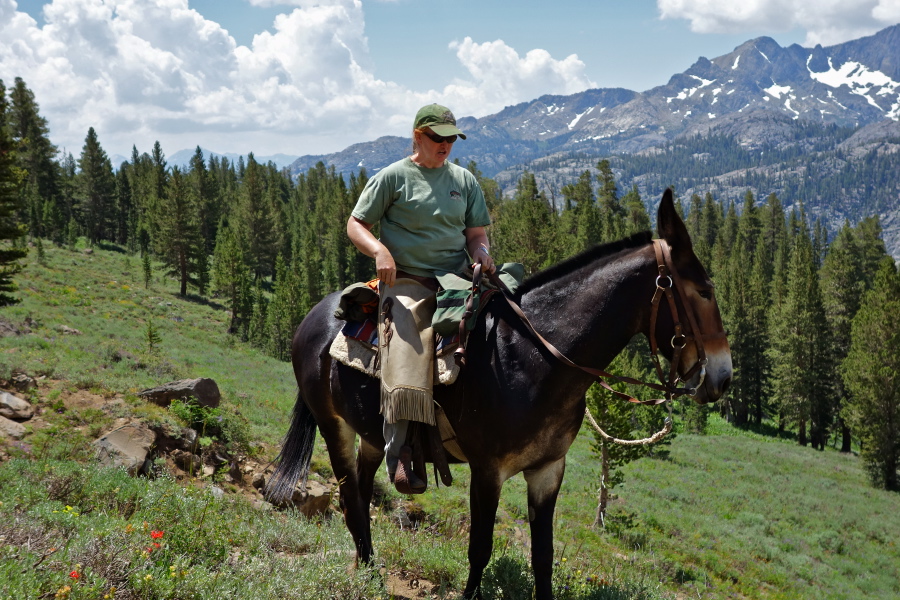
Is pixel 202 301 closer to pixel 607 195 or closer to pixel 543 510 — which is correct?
pixel 607 195

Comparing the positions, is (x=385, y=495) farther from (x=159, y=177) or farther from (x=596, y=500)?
(x=159, y=177)

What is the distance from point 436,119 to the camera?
3.89m

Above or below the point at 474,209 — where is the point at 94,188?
above

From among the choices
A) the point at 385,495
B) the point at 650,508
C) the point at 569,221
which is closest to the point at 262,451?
the point at 385,495

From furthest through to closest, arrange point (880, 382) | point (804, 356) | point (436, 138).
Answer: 1. point (804, 356)
2. point (880, 382)
3. point (436, 138)

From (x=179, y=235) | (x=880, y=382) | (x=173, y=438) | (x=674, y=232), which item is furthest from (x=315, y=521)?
(x=179, y=235)

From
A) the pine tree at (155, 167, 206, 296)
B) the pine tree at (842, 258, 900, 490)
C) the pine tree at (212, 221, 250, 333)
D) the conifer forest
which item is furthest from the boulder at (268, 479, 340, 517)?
the pine tree at (155, 167, 206, 296)

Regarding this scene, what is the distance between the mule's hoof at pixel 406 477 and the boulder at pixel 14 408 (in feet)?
25.9

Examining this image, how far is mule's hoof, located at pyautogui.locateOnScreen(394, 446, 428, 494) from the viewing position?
146 inches

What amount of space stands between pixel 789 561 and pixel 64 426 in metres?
24.4

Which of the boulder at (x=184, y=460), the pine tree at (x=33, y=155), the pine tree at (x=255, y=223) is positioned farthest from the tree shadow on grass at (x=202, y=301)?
the boulder at (x=184, y=460)

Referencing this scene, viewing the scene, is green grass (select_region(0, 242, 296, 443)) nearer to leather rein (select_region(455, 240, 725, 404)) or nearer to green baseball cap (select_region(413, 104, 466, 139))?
green baseball cap (select_region(413, 104, 466, 139))

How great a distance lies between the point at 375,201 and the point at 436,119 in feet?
2.36

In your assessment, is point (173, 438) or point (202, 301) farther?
point (202, 301)
